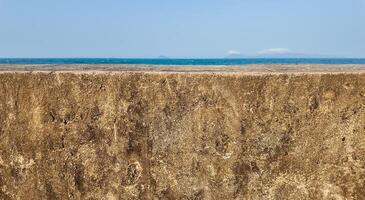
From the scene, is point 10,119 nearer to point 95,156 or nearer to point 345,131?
point 95,156

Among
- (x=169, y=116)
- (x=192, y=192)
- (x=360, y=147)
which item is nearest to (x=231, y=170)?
(x=192, y=192)

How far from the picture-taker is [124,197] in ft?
80.8

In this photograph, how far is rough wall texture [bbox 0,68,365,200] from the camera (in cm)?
2400

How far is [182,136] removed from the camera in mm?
24453

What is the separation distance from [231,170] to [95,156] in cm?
546

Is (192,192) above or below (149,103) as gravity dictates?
below

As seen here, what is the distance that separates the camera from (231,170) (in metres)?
24.3

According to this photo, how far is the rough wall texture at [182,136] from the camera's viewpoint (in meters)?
24.0

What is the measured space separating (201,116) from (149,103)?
2141 mm

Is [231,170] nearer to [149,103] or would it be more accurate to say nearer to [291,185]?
[291,185]

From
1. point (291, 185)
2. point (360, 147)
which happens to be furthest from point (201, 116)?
point (360, 147)

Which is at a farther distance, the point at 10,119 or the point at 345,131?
the point at 10,119

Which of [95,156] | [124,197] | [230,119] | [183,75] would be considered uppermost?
[183,75]

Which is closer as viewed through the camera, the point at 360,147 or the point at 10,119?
the point at 360,147
